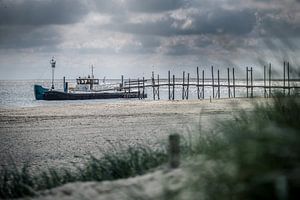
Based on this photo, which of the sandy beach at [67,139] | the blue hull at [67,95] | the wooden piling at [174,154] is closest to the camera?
the wooden piling at [174,154]

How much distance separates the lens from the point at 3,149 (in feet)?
43.5

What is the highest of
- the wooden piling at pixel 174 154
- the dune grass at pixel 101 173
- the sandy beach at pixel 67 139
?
the wooden piling at pixel 174 154

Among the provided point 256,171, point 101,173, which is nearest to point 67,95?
point 101,173

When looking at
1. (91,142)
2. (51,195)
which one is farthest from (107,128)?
(51,195)

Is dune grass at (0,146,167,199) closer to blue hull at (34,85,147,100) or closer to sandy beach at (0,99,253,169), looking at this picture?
sandy beach at (0,99,253,169)

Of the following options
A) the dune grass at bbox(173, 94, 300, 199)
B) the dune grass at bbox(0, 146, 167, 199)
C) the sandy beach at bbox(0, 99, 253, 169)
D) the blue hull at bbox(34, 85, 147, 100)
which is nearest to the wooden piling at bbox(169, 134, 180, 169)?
the dune grass at bbox(173, 94, 300, 199)

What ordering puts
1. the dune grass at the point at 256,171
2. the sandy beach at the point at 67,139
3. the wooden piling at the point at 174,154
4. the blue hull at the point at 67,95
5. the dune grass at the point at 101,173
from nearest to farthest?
the dune grass at the point at 256,171 → the wooden piling at the point at 174,154 → the dune grass at the point at 101,173 → the sandy beach at the point at 67,139 → the blue hull at the point at 67,95

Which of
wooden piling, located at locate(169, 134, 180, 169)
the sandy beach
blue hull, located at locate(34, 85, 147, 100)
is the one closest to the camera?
wooden piling, located at locate(169, 134, 180, 169)

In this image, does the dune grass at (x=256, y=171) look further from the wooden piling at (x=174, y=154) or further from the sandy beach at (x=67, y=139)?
the sandy beach at (x=67, y=139)

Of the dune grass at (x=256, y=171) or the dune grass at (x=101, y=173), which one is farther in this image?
the dune grass at (x=101, y=173)

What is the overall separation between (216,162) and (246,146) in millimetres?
673

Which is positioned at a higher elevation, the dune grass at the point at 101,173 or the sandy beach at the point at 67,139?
the dune grass at the point at 101,173

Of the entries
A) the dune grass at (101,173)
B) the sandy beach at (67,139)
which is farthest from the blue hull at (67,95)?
the dune grass at (101,173)

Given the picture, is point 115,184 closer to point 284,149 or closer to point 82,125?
point 284,149
